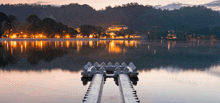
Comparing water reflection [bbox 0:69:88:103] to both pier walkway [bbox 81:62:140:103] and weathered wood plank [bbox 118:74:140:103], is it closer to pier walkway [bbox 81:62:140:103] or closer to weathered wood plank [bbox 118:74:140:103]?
pier walkway [bbox 81:62:140:103]

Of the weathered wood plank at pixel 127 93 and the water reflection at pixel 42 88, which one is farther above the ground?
the weathered wood plank at pixel 127 93

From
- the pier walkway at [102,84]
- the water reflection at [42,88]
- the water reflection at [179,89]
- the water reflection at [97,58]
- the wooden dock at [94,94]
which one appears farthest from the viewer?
the water reflection at [97,58]

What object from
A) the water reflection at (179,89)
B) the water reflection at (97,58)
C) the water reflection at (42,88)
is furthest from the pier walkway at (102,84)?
the water reflection at (97,58)

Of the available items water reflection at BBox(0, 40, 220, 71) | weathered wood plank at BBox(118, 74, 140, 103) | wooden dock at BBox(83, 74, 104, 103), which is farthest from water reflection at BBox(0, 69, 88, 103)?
water reflection at BBox(0, 40, 220, 71)

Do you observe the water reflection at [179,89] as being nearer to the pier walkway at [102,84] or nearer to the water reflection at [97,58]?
the pier walkway at [102,84]

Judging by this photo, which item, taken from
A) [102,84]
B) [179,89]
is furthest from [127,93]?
[179,89]

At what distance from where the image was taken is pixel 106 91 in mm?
13531

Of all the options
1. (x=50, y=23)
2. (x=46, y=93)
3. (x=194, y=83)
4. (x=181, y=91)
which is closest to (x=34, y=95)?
(x=46, y=93)

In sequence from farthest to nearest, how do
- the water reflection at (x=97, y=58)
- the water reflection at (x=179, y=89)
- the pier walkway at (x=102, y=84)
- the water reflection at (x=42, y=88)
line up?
the water reflection at (x=97, y=58) → the water reflection at (x=179, y=89) → the water reflection at (x=42, y=88) → the pier walkway at (x=102, y=84)

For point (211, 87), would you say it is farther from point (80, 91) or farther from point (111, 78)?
point (80, 91)

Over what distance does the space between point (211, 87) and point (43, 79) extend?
472 inches

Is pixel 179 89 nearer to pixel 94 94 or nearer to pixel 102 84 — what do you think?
pixel 102 84

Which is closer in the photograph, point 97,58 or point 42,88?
point 42,88

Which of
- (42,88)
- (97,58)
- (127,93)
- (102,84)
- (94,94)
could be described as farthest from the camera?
(97,58)
